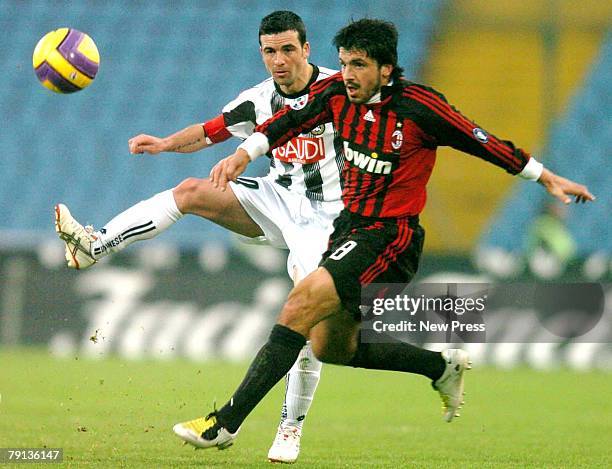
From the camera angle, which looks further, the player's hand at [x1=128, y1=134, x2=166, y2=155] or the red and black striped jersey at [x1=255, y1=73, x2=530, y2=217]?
the player's hand at [x1=128, y1=134, x2=166, y2=155]

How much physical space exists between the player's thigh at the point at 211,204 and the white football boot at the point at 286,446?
1.26m

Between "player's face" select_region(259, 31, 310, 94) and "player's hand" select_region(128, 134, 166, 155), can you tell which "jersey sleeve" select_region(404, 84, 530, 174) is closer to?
"player's face" select_region(259, 31, 310, 94)

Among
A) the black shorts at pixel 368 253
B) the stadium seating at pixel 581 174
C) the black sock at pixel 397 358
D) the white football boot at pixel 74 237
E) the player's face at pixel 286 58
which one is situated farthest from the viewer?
the stadium seating at pixel 581 174

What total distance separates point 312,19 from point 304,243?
30.5ft

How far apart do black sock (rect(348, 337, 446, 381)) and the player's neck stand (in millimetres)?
1570

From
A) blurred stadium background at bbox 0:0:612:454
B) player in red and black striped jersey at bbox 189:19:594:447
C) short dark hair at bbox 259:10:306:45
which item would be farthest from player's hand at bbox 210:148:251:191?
blurred stadium background at bbox 0:0:612:454

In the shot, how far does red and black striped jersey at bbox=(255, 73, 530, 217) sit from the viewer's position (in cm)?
614

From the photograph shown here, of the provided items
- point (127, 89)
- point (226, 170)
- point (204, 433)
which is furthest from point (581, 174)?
point (204, 433)

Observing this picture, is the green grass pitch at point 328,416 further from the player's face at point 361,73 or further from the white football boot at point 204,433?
the player's face at point 361,73

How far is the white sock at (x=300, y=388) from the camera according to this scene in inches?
266

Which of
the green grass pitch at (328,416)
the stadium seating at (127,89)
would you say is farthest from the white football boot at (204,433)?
the stadium seating at (127,89)

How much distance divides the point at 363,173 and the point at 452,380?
1.34 metres

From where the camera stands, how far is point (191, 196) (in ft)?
22.6

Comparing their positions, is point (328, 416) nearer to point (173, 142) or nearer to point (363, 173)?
point (173, 142)
